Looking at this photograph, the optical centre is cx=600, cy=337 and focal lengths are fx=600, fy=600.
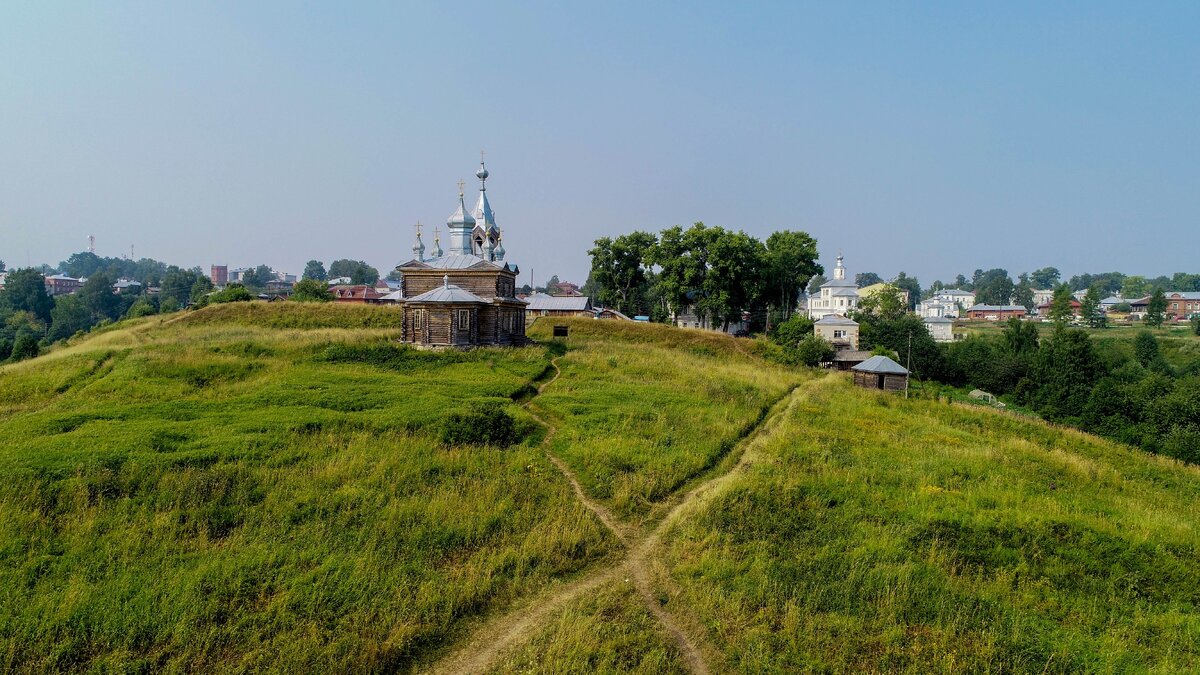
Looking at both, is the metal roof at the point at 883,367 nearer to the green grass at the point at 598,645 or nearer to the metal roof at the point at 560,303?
the green grass at the point at 598,645

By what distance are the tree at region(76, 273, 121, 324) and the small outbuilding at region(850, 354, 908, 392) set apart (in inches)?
4218

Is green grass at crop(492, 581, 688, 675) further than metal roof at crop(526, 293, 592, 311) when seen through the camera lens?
No

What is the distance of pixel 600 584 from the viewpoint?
31.0 ft

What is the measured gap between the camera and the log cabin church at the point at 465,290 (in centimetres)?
2728

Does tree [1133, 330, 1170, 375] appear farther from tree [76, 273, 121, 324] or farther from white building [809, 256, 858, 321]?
tree [76, 273, 121, 324]

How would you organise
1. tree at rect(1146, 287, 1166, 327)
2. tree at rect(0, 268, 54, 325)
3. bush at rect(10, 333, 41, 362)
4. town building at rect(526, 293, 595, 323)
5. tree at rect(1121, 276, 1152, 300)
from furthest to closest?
tree at rect(1121, 276, 1152, 300) < tree at rect(1146, 287, 1166, 327) < tree at rect(0, 268, 54, 325) < town building at rect(526, 293, 595, 323) < bush at rect(10, 333, 41, 362)

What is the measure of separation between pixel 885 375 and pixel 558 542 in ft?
82.9

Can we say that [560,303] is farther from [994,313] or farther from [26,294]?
[994,313]

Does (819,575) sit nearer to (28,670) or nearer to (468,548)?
(468,548)

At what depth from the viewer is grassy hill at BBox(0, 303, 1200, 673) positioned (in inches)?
311

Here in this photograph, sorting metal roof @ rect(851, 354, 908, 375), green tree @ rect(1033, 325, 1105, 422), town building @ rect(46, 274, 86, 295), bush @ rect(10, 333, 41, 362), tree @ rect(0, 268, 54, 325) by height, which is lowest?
green tree @ rect(1033, 325, 1105, 422)

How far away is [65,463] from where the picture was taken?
11.6 metres

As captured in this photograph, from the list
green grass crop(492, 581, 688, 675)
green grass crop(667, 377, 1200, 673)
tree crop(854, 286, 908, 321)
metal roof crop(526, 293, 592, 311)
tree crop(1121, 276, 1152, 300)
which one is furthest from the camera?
tree crop(1121, 276, 1152, 300)

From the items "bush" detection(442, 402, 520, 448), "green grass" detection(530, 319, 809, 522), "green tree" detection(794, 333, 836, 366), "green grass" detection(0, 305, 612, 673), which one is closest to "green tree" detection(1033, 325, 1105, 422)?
"green tree" detection(794, 333, 836, 366)
